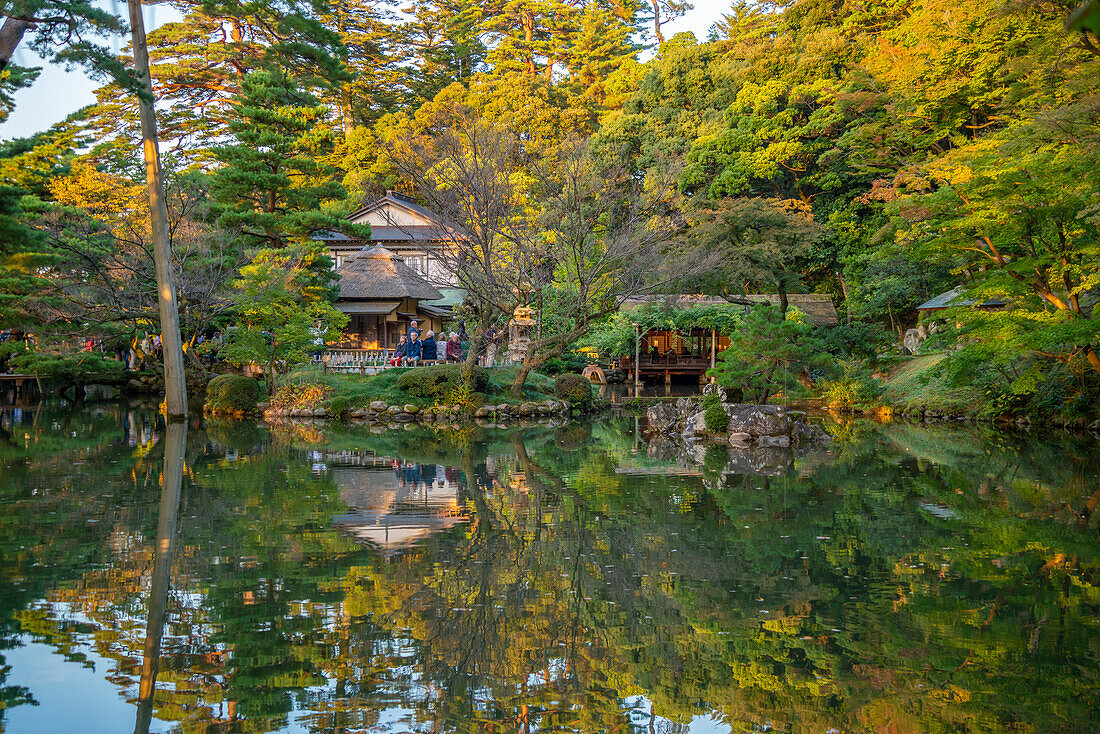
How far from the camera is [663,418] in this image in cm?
1627

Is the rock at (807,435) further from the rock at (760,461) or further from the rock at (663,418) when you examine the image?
the rock at (663,418)

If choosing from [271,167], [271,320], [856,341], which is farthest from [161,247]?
[856,341]

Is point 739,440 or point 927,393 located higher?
point 927,393

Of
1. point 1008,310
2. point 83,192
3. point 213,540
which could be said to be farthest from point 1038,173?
point 83,192

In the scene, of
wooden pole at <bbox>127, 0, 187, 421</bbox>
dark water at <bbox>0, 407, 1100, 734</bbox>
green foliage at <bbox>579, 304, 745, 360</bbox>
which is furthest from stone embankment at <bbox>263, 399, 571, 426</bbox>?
green foliage at <bbox>579, 304, 745, 360</bbox>

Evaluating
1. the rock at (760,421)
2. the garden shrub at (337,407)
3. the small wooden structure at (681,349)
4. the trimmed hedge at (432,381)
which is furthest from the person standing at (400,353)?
the rock at (760,421)

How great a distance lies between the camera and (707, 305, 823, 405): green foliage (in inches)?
642

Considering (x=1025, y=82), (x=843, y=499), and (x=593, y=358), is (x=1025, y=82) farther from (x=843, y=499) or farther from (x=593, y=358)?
(x=843, y=499)

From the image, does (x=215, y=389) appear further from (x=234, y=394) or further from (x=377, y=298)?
(x=377, y=298)

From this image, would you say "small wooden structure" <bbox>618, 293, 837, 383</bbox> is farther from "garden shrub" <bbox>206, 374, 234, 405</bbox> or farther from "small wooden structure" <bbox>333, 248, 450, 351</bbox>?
"garden shrub" <bbox>206, 374, 234, 405</bbox>

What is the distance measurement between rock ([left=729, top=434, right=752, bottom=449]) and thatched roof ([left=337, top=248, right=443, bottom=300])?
622 inches

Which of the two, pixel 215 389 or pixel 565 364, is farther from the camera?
pixel 565 364

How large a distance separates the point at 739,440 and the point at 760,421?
0.53 meters

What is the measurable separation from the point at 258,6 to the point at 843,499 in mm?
15598
